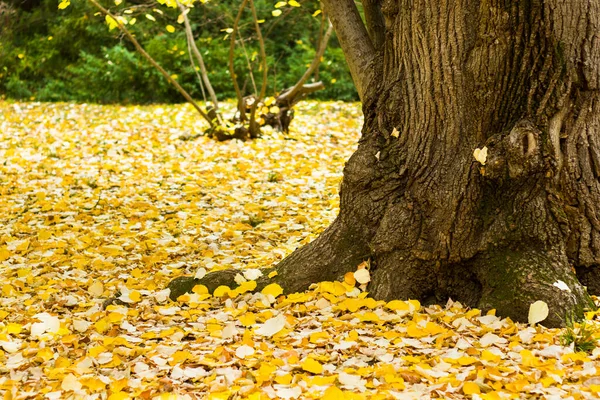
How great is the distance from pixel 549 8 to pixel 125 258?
2.78 m

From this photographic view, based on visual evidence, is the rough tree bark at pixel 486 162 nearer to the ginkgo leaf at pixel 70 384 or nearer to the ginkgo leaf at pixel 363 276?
the ginkgo leaf at pixel 363 276

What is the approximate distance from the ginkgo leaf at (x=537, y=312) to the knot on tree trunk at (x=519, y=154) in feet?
1.80

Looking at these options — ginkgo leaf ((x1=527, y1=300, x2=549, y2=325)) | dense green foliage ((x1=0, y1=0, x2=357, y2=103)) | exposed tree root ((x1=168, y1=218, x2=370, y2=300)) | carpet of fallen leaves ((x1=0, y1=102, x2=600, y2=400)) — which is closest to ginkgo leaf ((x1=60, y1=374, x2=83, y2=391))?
carpet of fallen leaves ((x1=0, y1=102, x2=600, y2=400))

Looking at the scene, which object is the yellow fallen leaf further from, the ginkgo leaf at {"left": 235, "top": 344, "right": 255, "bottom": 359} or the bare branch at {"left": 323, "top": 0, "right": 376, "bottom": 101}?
the bare branch at {"left": 323, "top": 0, "right": 376, "bottom": 101}

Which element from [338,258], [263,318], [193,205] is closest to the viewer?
[263,318]

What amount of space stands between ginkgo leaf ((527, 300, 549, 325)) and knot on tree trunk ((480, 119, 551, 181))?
21.5 inches

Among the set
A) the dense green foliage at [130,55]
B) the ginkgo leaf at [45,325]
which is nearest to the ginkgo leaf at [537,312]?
the ginkgo leaf at [45,325]

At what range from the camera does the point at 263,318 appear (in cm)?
324

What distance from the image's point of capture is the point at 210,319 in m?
3.26

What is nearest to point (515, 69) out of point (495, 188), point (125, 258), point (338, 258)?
point (495, 188)

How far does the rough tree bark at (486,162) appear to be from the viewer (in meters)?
3.06

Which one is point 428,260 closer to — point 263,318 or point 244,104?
point 263,318

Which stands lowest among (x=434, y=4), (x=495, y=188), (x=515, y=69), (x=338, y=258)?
(x=338, y=258)

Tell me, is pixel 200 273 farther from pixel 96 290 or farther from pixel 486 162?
pixel 486 162
